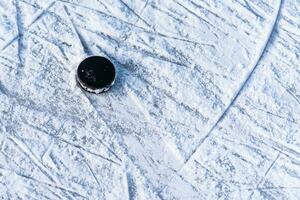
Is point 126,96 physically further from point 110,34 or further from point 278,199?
point 278,199

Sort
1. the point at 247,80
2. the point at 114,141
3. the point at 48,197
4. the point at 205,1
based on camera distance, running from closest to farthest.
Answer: the point at 48,197
the point at 114,141
the point at 247,80
the point at 205,1

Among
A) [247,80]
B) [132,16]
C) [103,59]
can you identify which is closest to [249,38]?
[247,80]

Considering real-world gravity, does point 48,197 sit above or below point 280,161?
below

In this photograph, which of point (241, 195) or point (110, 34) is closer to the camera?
point (241, 195)
